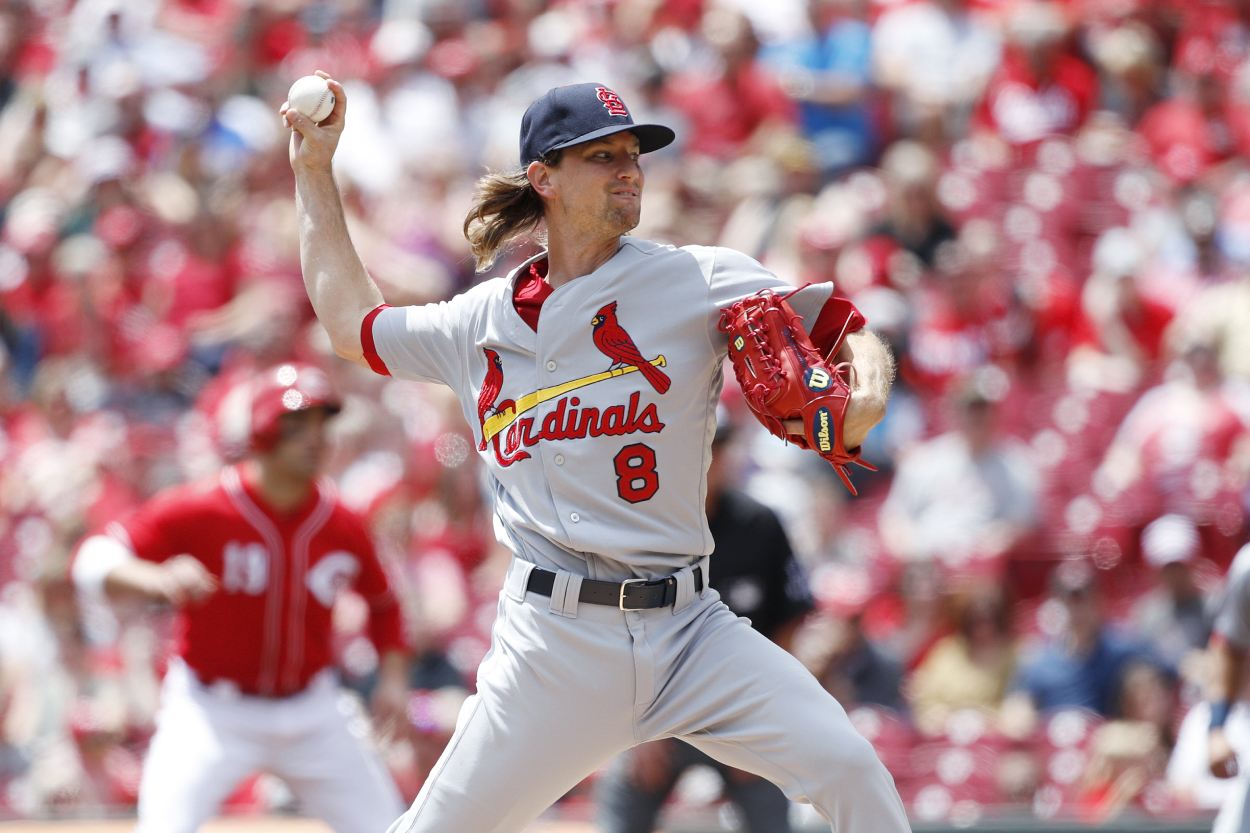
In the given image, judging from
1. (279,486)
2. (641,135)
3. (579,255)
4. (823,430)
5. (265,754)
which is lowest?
(265,754)

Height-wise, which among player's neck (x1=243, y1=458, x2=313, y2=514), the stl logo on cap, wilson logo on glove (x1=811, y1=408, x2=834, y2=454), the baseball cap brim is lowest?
player's neck (x1=243, y1=458, x2=313, y2=514)

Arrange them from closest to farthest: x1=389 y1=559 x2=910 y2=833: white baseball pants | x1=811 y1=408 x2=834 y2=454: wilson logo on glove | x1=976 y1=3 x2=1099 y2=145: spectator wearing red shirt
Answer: x1=811 y1=408 x2=834 y2=454: wilson logo on glove → x1=389 y1=559 x2=910 y2=833: white baseball pants → x1=976 y1=3 x2=1099 y2=145: spectator wearing red shirt

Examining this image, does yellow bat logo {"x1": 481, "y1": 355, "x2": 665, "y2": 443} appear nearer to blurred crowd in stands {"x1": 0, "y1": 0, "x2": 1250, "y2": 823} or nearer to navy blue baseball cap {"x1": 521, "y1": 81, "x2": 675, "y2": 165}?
navy blue baseball cap {"x1": 521, "y1": 81, "x2": 675, "y2": 165}

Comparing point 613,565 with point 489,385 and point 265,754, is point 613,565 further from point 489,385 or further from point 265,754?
point 265,754

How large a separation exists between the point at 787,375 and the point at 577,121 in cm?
71

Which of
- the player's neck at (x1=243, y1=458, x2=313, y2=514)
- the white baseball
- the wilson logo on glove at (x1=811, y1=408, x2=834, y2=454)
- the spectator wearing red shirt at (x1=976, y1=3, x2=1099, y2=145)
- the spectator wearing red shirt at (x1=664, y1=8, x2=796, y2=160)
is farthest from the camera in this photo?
the spectator wearing red shirt at (x1=664, y1=8, x2=796, y2=160)

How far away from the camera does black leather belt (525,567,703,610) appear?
319 cm

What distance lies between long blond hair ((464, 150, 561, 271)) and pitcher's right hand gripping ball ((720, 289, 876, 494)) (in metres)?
0.61

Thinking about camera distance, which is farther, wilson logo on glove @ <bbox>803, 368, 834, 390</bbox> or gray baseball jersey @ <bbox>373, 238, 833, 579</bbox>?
gray baseball jersey @ <bbox>373, 238, 833, 579</bbox>

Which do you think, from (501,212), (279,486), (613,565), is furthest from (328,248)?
(279,486)

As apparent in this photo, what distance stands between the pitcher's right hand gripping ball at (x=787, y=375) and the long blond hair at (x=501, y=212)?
0.61m

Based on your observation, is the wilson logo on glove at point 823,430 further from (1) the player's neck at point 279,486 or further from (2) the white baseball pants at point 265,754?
(1) the player's neck at point 279,486

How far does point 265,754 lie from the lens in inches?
185

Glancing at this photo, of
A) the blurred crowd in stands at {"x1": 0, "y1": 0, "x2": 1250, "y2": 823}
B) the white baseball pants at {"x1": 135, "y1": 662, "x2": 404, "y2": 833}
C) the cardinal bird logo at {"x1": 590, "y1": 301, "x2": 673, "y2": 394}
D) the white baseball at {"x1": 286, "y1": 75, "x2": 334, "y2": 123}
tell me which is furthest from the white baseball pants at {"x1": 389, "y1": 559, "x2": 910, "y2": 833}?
the blurred crowd in stands at {"x1": 0, "y1": 0, "x2": 1250, "y2": 823}
